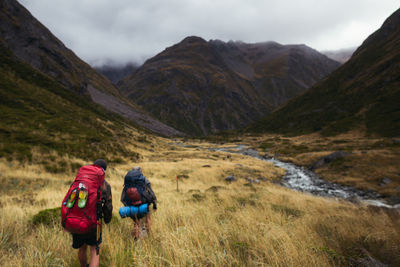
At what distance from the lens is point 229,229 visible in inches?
131

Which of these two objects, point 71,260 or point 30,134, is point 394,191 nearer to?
point 71,260

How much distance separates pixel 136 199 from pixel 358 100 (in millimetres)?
103143

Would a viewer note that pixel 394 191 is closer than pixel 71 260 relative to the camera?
No

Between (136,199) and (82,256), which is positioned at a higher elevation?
(136,199)

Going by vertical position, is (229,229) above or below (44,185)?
above

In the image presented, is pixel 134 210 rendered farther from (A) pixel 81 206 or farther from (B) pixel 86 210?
(A) pixel 81 206

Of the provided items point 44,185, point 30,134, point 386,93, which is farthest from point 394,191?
point 386,93

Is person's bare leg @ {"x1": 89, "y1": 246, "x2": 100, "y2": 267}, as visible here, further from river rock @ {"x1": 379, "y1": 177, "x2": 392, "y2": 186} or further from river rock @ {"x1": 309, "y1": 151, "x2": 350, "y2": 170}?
river rock @ {"x1": 309, "y1": 151, "x2": 350, "y2": 170}

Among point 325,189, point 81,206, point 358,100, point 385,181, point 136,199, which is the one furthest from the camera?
point 358,100

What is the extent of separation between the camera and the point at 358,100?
76125 mm

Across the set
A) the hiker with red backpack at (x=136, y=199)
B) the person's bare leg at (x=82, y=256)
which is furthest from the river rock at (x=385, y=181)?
the person's bare leg at (x=82, y=256)

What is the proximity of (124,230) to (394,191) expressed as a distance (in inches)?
935

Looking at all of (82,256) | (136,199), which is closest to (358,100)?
(136,199)

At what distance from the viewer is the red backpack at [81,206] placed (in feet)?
7.94
